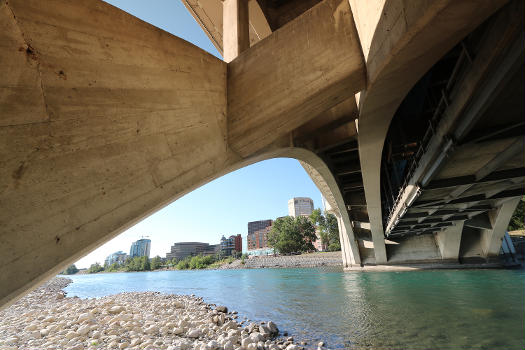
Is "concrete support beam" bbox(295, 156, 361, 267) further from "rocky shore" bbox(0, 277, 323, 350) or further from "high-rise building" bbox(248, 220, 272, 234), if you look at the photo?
"high-rise building" bbox(248, 220, 272, 234)

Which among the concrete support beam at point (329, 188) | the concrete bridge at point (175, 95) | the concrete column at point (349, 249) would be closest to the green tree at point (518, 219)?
the concrete column at point (349, 249)

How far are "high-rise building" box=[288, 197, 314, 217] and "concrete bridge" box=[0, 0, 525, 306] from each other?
14328 centimetres

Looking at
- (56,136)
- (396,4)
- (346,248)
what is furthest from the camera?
(346,248)

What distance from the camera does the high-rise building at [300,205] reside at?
14712 cm

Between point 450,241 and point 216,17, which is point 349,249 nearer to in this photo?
point 450,241

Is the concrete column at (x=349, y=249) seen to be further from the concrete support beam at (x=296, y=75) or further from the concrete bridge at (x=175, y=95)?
the concrete support beam at (x=296, y=75)

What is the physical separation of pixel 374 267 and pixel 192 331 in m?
23.0

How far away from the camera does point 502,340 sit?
5277 millimetres

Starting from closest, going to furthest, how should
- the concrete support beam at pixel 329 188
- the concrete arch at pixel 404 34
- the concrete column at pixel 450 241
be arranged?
1. the concrete arch at pixel 404 34
2. the concrete support beam at pixel 329 188
3. the concrete column at pixel 450 241

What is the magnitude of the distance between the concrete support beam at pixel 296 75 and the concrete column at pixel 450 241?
2157 centimetres

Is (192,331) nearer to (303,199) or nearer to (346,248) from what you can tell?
(346,248)

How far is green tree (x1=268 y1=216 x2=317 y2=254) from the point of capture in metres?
71.9

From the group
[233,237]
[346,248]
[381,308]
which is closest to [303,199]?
[233,237]

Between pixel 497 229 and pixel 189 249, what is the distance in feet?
548
